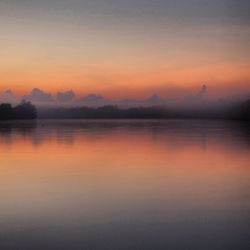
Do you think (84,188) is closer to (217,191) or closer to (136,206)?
(136,206)

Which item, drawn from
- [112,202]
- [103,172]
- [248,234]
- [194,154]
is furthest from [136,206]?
[194,154]

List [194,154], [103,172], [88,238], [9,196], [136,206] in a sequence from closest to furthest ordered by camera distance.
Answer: [88,238]
[136,206]
[9,196]
[103,172]
[194,154]

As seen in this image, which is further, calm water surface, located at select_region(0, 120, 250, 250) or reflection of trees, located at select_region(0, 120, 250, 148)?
reflection of trees, located at select_region(0, 120, 250, 148)

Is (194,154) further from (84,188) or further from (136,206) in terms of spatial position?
(136,206)

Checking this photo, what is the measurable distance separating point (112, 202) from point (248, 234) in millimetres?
1197

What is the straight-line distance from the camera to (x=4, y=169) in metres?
5.24

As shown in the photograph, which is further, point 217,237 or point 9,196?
point 9,196

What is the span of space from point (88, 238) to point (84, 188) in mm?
1633

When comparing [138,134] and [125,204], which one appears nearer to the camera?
[125,204]

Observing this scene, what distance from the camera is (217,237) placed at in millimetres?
2395

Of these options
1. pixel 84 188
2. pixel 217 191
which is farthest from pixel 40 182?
pixel 217 191

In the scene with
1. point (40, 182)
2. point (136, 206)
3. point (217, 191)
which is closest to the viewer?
point (136, 206)

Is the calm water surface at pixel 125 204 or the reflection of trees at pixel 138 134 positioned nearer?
the calm water surface at pixel 125 204

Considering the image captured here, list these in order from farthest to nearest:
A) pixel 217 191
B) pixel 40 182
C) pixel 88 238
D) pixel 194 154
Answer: pixel 194 154 < pixel 40 182 < pixel 217 191 < pixel 88 238
